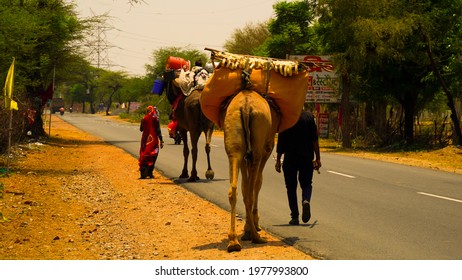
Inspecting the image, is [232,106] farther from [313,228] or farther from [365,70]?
[365,70]

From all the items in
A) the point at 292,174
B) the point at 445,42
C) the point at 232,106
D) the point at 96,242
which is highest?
the point at 445,42

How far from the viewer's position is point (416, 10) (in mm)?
31156

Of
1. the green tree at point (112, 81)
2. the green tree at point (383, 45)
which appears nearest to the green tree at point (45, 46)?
the green tree at point (383, 45)

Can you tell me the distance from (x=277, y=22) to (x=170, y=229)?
44.6 metres

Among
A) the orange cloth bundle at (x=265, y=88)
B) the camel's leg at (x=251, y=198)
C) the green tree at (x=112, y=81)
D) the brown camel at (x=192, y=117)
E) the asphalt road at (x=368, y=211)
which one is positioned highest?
the green tree at (x=112, y=81)

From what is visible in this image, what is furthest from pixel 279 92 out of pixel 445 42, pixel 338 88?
pixel 338 88

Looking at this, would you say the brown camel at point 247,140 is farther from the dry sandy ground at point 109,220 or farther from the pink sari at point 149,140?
the pink sari at point 149,140

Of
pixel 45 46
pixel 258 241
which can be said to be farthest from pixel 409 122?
pixel 258 241

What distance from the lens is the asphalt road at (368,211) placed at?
29.1 feet

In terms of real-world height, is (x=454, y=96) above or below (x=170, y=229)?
above

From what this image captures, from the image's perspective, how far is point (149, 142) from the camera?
17.9 m

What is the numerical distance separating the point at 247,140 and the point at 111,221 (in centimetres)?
384

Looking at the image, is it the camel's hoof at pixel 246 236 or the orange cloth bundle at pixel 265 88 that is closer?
the orange cloth bundle at pixel 265 88

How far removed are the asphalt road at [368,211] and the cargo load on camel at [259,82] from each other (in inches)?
69.1
